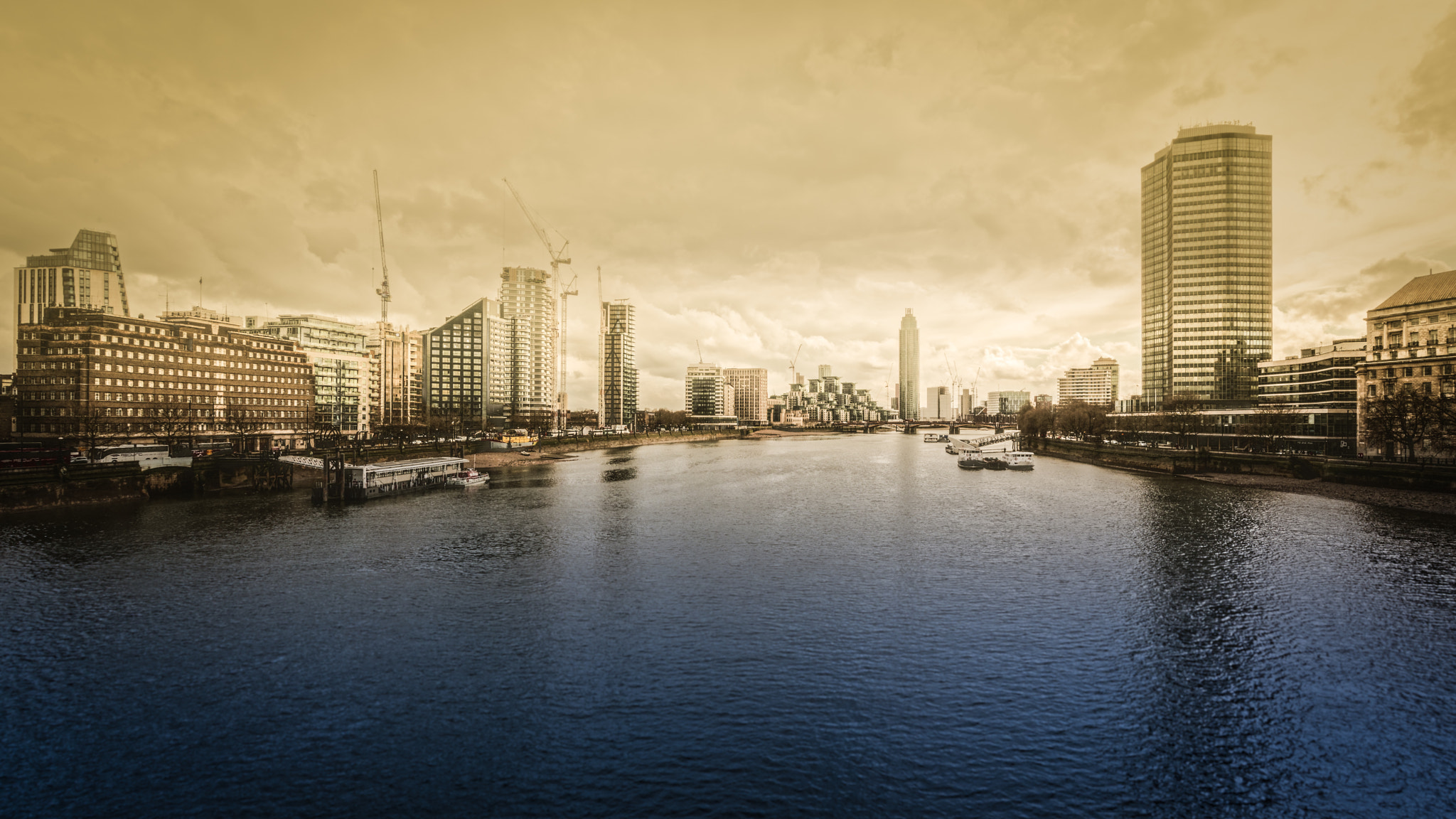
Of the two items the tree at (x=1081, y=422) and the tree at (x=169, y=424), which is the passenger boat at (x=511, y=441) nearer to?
the tree at (x=169, y=424)

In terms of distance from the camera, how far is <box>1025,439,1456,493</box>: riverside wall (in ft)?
228

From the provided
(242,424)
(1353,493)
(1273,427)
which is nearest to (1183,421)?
(1273,427)

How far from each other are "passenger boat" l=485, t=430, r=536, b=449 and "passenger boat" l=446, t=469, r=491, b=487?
48.6 m

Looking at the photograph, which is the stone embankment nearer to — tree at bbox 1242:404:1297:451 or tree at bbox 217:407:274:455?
tree at bbox 1242:404:1297:451

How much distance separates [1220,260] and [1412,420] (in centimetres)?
12560

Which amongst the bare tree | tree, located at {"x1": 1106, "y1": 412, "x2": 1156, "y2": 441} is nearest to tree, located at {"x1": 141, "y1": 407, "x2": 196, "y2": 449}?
the bare tree

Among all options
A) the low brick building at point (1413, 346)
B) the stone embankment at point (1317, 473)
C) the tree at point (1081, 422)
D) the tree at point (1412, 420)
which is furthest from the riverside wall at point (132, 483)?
the tree at point (1081, 422)

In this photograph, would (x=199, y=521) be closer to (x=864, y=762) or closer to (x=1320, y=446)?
(x=864, y=762)

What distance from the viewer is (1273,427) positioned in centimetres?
11506

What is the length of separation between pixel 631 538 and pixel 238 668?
98.9ft

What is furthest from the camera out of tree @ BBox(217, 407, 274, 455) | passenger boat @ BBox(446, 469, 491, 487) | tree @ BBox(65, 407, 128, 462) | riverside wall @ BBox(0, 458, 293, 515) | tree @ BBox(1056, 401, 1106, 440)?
tree @ BBox(1056, 401, 1106, 440)

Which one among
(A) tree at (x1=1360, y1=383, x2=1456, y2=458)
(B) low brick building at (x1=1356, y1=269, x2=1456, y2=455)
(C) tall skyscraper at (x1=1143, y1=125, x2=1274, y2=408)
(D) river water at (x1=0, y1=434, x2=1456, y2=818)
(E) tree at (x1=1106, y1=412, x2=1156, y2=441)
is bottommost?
(D) river water at (x1=0, y1=434, x2=1456, y2=818)

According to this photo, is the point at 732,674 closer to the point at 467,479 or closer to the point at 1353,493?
the point at 467,479

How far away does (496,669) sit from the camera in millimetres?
28094
